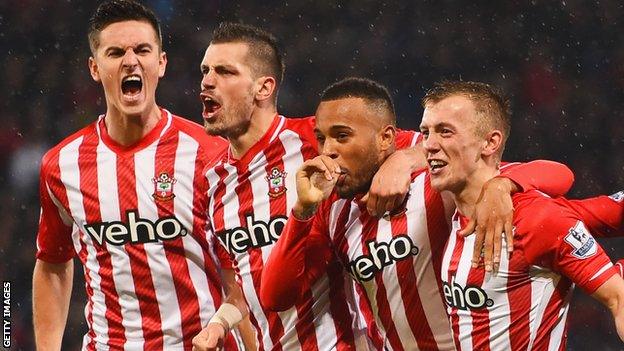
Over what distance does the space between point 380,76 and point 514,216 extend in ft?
10.4

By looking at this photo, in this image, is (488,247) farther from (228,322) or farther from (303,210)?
(228,322)

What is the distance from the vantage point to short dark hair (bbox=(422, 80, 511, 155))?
10.0 ft

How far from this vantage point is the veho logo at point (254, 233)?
3.29m

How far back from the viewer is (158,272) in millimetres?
3525

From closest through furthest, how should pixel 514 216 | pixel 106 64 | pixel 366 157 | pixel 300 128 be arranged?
pixel 514 216 < pixel 366 157 < pixel 300 128 < pixel 106 64

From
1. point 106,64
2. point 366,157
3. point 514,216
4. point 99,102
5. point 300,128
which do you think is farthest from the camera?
point 99,102

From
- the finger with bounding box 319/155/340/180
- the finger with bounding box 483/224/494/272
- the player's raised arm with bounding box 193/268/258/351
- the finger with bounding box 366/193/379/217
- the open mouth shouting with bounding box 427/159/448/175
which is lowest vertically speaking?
the player's raised arm with bounding box 193/268/258/351

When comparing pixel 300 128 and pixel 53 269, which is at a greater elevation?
pixel 300 128

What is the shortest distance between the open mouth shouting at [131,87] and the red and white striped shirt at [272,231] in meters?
0.38

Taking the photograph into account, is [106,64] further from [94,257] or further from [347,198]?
[347,198]

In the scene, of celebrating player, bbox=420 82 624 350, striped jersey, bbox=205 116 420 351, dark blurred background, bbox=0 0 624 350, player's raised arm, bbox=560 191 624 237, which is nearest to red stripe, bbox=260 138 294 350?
striped jersey, bbox=205 116 420 351

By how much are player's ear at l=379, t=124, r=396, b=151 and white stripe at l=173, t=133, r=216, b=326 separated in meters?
0.67

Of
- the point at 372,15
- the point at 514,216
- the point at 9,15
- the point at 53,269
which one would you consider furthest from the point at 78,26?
the point at 514,216

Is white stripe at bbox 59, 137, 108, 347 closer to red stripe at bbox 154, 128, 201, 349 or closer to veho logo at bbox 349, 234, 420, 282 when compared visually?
red stripe at bbox 154, 128, 201, 349
